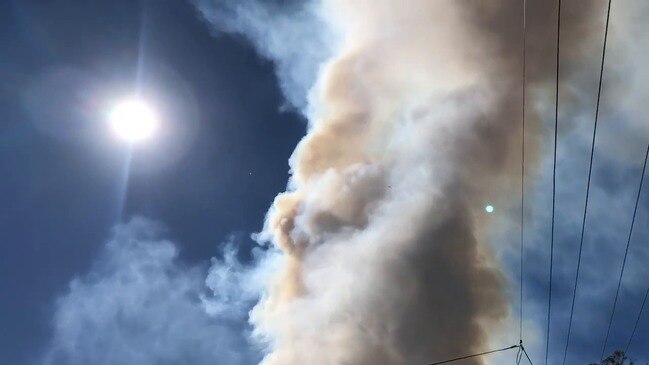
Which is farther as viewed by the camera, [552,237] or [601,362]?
[601,362]

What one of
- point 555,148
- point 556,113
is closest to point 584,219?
point 555,148

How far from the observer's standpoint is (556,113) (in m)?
13.3

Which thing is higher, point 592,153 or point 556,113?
point 556,113

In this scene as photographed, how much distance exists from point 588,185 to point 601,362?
91.1 feet

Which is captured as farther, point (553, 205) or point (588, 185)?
point (553, 205)

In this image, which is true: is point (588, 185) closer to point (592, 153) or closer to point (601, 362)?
point (592, 153)

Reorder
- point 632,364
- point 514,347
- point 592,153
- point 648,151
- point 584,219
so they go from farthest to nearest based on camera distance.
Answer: point 632,364
point 514,347
point 584,219
point 592,153
point 648,151

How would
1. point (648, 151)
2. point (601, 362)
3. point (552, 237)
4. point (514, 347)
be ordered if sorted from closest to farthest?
1. point (648, 151)
2. point (552, 237)
3. point (514, 347)
4. point (601, 362)

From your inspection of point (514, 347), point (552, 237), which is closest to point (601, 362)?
point (514, 347)

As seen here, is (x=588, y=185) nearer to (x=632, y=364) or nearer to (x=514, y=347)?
(x=514, y=347)

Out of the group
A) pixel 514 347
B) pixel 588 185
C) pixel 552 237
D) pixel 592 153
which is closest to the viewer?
pixel 592 153

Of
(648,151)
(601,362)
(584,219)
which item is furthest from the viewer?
(601,362)

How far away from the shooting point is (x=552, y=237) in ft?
56.8

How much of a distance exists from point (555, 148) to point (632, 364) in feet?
89.0
